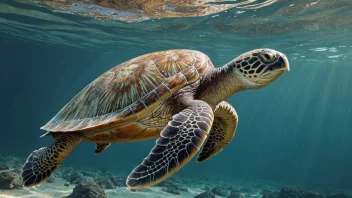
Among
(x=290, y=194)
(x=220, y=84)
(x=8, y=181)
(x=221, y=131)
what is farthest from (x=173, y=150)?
(x=290, y=194)

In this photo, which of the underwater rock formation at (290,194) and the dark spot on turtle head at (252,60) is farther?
the underwater rock formation at (290,194)

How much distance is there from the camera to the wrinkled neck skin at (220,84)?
12.0 feet

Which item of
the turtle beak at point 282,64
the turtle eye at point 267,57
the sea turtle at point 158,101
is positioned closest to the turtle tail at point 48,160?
the sea turtle at point 158,101

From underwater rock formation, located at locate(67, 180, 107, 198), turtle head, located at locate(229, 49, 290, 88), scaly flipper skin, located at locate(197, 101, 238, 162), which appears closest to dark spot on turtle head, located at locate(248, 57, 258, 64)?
turtle head, located at locate(229, 49, 290, 88)

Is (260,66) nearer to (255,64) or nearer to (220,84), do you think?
(255,64)

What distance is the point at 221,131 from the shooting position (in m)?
4.44

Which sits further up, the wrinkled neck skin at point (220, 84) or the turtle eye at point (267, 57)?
the turtle eye at point (267, 57)

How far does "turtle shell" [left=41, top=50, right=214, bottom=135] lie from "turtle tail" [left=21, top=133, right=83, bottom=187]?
238 millimetres

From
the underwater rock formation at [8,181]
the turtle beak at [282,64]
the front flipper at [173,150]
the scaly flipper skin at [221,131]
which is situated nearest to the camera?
the front flipper at [173,150]

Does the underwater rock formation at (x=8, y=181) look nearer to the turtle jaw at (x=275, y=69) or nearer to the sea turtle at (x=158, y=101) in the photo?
the sea turtle at (x=158, y=101)

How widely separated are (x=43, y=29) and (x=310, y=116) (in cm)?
13252

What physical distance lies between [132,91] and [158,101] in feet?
1.55

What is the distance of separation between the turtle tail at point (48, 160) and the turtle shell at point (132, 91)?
238 mm

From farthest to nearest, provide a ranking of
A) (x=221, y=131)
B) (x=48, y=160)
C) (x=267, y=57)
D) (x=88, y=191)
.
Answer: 1. (x=88, y=191)
2. (x=221, y=131)
3. (x=48, y=160)
4. (x=267, y=57)
